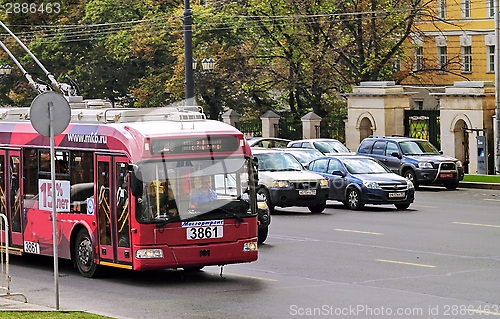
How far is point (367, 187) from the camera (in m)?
28.4

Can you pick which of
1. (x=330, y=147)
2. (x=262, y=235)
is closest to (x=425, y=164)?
(x=330, y=147)

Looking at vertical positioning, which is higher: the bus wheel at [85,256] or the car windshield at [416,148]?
the car windshield at [416,148]

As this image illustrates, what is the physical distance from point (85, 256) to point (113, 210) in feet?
3.81

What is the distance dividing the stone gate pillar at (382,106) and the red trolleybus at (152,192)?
102 ft

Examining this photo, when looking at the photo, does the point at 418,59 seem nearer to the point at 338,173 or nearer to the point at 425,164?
the point at 425,164

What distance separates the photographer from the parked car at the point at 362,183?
2828 centimetres

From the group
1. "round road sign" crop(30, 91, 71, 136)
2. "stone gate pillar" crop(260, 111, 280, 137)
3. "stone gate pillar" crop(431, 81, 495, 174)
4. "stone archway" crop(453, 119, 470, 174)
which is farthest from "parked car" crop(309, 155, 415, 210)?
"stone gate pillar" crop(260, 111, 280, 137)

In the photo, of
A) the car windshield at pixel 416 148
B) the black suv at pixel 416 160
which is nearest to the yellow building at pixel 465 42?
the car windshield at pixel 416 148

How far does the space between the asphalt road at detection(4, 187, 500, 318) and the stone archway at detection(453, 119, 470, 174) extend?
20310mm

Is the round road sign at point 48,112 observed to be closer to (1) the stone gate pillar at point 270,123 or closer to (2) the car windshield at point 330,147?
(2) the car windshield at point 330,147

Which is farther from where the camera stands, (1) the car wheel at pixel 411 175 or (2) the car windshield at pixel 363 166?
(1) the car wheel at pixel 411 175

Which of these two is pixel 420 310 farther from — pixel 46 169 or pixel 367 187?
pixel 367 187

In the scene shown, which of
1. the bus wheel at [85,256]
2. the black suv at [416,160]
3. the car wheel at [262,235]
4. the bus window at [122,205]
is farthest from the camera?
the black suv at [416,160]

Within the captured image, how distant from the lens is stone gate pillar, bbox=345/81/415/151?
47844mm
